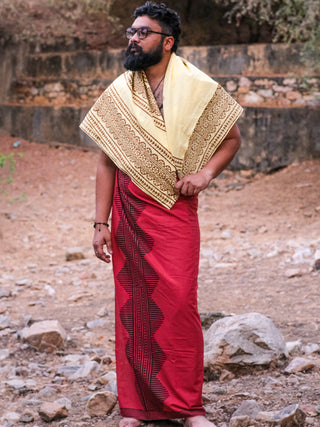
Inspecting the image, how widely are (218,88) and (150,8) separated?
0.42 m

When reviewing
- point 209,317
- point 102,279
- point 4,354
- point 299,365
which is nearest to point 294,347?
point 299,365

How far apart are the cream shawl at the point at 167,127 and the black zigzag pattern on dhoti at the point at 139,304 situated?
11 cm

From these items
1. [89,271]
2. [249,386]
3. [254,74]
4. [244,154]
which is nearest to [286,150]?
[244,154]

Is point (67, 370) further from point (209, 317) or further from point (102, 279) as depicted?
point (102, 279)

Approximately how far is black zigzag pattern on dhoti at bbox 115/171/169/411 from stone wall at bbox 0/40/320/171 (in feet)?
22.4

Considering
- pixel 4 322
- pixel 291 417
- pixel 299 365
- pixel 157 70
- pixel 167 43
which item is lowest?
pixel 4 322

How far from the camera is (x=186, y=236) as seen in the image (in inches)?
103

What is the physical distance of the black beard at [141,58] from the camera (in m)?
2.60

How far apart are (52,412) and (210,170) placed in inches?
51.6

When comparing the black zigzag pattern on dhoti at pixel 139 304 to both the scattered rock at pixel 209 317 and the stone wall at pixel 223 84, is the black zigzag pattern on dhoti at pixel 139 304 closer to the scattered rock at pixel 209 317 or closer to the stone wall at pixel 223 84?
the scattered rock at pixel 209 317

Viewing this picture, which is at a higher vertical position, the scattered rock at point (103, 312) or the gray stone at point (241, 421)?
the gray stone at point (241, 421)

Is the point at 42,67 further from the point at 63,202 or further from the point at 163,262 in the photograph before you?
the point at 163,262

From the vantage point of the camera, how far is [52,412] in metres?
2.93

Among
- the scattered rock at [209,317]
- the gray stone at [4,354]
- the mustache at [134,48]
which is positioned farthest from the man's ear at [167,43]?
the gray stone at [4,354]
